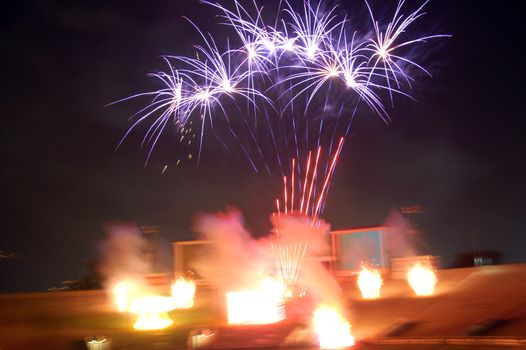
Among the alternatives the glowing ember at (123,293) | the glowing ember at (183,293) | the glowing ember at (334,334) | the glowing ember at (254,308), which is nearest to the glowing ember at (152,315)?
the glowing ember at (254,308)

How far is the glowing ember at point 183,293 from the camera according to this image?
81.4 feet

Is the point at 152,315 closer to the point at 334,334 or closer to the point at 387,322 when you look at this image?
the point at 334,334

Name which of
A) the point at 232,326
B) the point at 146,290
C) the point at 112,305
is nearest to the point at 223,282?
the point at 146,290

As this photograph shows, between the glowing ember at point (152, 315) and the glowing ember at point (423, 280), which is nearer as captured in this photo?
the glowing ember at point (152, 315)

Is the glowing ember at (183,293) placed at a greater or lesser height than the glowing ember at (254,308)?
greater

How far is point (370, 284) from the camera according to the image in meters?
22.6

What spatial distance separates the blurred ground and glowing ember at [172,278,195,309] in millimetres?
511

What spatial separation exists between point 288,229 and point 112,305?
8327mm

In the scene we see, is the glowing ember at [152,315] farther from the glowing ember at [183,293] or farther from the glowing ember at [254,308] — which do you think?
the glowing ember at [183,293]

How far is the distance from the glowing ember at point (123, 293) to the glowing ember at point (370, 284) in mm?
9161

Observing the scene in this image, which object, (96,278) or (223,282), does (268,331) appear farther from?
(96,278)

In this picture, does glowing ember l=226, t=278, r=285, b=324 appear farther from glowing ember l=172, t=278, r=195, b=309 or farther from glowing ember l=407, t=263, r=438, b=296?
glowing ember l=172, t=278, r=195, b=309

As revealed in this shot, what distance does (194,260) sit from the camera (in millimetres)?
30062

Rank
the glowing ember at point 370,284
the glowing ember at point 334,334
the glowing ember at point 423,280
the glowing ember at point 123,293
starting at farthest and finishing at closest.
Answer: the glowing ember at point 123,293
the glowing ember at point 370,284
the glowing ember at point 423,280
the glowing ember at point 334,334
